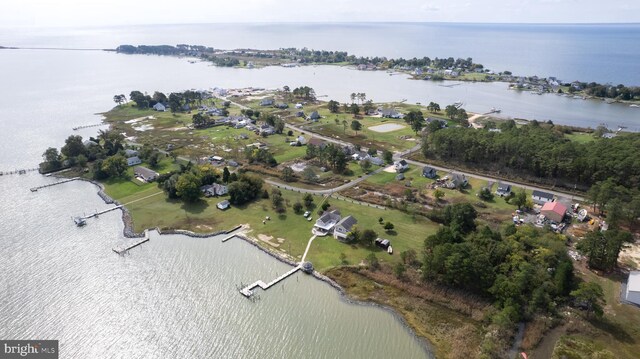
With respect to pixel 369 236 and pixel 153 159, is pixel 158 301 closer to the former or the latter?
pixel 369 236

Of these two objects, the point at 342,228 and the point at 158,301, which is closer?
the point at 158,301

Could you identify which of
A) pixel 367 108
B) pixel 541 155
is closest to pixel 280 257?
pixel 541 155

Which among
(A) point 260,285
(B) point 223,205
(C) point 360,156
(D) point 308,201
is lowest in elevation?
(A) point 260,285

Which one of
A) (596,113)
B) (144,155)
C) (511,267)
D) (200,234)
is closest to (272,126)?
(144,155)

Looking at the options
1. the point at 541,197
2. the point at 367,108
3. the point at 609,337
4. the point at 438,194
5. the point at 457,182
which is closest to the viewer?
the point at 609,337

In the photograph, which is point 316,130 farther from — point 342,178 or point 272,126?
point 342,178
